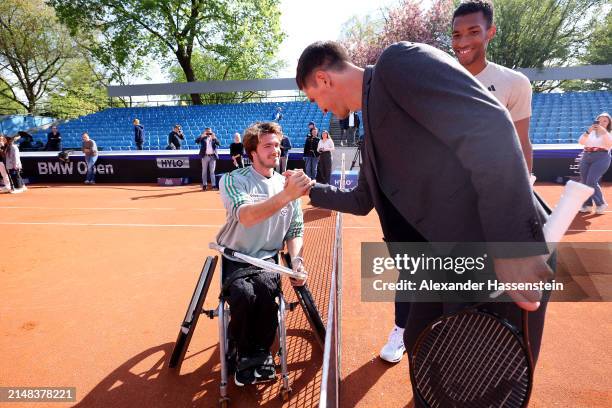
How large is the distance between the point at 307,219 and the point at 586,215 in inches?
243

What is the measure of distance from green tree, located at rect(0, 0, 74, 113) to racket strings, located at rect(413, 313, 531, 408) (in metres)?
38.0

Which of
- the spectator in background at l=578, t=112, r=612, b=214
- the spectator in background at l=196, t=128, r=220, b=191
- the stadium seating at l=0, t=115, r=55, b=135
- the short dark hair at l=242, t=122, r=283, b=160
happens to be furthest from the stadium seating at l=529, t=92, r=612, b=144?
the stadium seating at l=0, t=115, r=55, b=135

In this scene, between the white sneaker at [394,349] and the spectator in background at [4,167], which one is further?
the spectator in background at [4,167]

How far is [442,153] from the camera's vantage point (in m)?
1.23

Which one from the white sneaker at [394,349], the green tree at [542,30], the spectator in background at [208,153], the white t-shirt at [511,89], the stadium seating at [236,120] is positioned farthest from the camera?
the green tree at [542,30]

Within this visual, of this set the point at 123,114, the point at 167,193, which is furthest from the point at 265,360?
the point at 123,114

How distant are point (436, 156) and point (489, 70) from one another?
1.52 m

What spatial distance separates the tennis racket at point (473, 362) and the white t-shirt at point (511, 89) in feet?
5.28

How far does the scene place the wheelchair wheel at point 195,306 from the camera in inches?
105

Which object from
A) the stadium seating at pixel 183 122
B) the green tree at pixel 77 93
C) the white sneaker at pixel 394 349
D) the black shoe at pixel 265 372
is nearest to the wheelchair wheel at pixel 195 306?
the black shoe at pixel 265 372

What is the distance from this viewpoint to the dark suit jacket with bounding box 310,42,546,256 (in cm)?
108

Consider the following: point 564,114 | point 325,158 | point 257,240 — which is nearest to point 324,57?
point 257,240

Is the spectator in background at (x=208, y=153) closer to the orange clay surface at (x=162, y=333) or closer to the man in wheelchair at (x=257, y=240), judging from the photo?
the orange clay surface at (x=162, y=333)

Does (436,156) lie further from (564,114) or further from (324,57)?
(564,114)
